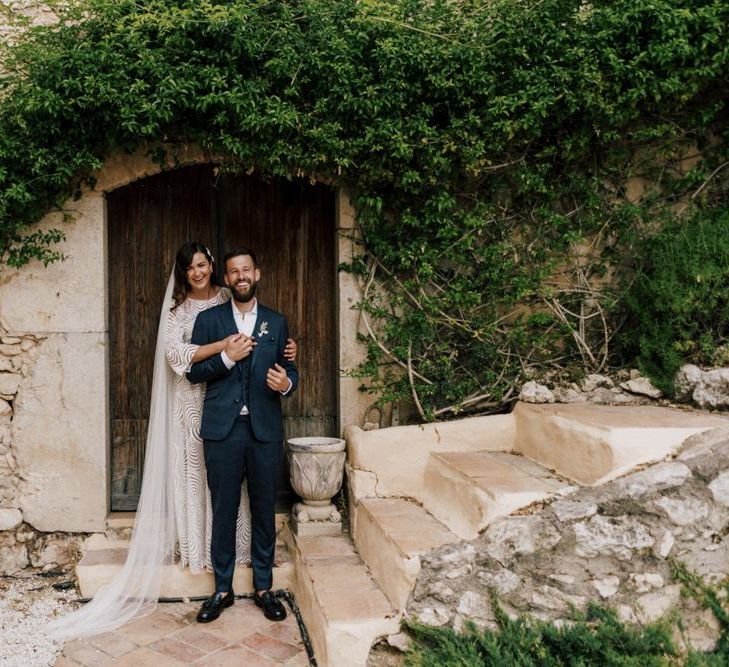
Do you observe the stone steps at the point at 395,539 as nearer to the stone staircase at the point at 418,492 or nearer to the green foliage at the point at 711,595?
the stone staircase at the point at 418,492

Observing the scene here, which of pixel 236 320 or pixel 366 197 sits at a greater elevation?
pixel 366 197

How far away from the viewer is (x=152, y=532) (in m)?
4.00

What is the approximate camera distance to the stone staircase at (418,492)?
3.13m

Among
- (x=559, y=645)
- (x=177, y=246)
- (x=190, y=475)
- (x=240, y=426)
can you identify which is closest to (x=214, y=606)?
(x=190, y=475)

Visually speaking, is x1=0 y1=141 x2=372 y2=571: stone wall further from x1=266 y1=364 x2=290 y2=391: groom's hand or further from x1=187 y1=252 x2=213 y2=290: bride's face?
x1=266 y1=364 x2=290 y2=391: groom's hand

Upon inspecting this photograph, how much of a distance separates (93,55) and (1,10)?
3.16 feet

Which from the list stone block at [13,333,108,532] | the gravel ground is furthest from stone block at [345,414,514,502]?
the gravel ground

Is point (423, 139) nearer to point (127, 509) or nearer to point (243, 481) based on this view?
point (243, 481)

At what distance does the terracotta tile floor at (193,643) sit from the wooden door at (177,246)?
1.16 metres

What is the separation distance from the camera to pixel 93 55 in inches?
152

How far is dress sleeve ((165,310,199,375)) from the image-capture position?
3.91m

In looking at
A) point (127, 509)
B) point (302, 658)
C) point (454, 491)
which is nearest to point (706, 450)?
point (454, 491)

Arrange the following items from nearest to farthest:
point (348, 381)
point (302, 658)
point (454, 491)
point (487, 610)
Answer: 1. point (487, 610)
2. point (302, 658)
3. point (454, 491)
4. point (348, 381)

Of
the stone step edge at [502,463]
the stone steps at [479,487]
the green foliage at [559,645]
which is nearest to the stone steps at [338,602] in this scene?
the green foliage at [559,645]
